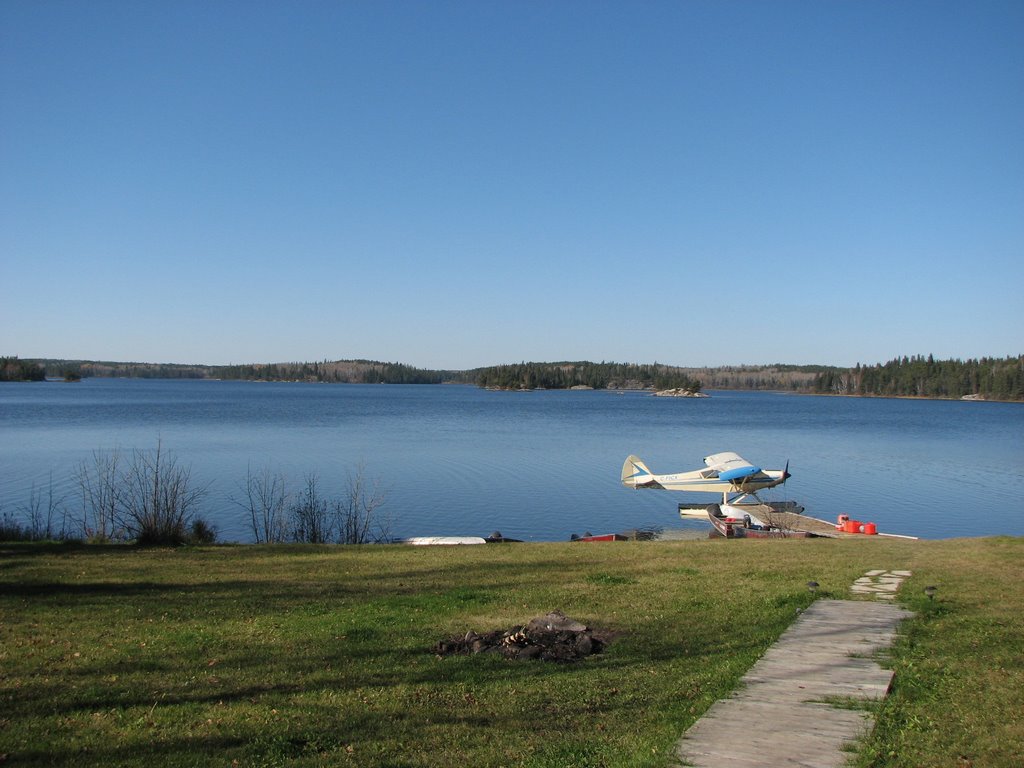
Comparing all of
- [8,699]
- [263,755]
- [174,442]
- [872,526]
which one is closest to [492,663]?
[263,755]

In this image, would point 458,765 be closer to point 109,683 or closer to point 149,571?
point 109,683

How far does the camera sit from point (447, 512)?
27.0 m

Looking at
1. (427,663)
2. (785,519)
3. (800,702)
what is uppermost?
(800,702)

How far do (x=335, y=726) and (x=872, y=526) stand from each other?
19.5 m

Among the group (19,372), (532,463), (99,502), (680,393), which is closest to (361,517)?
(99,502)

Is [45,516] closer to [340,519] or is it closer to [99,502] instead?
[99,502]

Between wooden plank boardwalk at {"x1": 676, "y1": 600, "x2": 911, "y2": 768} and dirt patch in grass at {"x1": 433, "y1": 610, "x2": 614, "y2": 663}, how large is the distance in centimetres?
164

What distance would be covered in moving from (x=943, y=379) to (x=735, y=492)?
161 m

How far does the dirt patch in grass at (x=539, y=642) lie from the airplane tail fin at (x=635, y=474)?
25754 millimetres

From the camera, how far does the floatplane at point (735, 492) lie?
75.2ft

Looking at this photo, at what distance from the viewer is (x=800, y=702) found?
19.0ft

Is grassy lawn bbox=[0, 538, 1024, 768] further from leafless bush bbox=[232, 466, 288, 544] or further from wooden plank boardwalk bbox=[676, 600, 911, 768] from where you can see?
leafless bush bbox=[232, 466, 288, 544]

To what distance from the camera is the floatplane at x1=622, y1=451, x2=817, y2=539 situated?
75.2 ft

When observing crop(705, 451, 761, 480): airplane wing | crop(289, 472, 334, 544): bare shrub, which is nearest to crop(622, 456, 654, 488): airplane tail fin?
crop(705, 451, 761, 480): airplane wing
